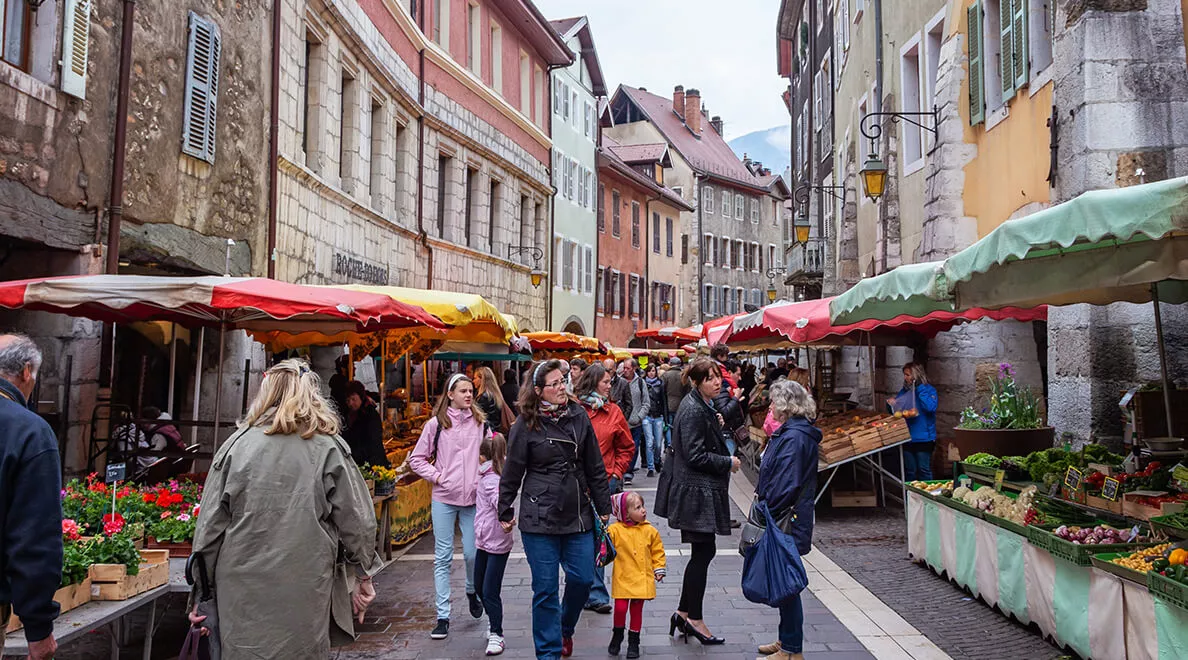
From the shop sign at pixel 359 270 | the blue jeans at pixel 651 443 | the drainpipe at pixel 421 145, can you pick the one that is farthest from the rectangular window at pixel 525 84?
the blue jeans at pixel 651 443

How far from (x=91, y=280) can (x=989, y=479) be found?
268 inches

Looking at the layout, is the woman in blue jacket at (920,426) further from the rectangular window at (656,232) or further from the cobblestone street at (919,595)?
the rectangular window at (656,232)

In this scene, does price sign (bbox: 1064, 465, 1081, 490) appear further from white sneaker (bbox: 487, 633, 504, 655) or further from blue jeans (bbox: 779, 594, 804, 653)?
white sneaker (bbox: 487, 633, 504, 655)

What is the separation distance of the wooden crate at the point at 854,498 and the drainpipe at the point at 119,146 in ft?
26.3

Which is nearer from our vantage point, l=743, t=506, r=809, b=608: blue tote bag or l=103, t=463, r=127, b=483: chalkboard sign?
l=743, t=506, r=809, b=608: blue tote bag

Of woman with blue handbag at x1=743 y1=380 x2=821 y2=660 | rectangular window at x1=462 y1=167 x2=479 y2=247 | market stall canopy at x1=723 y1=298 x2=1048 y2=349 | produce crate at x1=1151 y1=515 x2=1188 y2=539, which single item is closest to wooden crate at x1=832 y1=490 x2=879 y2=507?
market stall canopy at x1=723 y1=298 x2=1048 y2=349

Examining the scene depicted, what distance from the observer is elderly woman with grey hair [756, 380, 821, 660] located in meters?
5.40

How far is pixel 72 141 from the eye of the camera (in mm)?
8406

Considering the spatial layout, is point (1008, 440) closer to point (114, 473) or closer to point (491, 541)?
point (491, 541)

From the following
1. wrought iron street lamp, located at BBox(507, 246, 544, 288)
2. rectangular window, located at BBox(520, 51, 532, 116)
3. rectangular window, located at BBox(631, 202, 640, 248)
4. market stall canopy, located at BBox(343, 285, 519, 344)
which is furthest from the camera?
rectangular window, located at BBox(631, 202, 640, 248)

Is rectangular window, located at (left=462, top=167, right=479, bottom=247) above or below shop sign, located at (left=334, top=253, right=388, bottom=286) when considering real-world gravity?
above

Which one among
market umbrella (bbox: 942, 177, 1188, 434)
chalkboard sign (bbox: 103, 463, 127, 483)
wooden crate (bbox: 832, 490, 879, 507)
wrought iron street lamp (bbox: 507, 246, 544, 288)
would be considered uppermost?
wrought iron street lamp (bbox: 507, 246, 544, 288)

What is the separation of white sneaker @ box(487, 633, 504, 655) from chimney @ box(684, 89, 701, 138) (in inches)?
1962

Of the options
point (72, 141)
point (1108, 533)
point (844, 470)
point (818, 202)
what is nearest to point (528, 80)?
point (818, 202)
